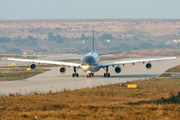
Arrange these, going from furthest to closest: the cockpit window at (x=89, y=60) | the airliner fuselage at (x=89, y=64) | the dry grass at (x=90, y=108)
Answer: the cockpit window at (x=89, y=60) → the airliner fuselage at (x=89, y=64) → the dry grass at (x=90, y=108)

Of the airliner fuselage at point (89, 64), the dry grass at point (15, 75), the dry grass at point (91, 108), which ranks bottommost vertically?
the dry grass at point (91, 108)

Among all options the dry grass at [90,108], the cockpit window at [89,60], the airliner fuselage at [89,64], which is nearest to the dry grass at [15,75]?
the airliner fuselage at [89,64]

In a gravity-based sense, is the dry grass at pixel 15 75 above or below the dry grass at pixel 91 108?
above

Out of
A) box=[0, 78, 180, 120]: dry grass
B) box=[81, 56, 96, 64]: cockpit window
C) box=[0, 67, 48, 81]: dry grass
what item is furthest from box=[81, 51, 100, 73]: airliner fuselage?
box=[0, 78, 180, 120]: dry grass

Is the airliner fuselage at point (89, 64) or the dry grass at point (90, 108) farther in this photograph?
the airliner fuselage at point (89, 64)

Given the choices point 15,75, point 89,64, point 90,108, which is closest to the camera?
point 90,108

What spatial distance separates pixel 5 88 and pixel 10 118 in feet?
91.2

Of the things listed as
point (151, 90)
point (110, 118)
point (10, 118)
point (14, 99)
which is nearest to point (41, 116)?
point (10, 118)

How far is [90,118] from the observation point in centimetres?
2811

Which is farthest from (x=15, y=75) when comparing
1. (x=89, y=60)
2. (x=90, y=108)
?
(x=90, y=108)

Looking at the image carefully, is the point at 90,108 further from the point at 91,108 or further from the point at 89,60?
the point at 89,60

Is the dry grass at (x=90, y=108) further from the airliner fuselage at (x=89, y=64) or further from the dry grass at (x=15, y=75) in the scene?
the dry grass at (x=15, y=75)

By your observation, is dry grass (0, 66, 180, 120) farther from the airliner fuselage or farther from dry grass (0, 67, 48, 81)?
dry grass (0, 67, 48, 81)

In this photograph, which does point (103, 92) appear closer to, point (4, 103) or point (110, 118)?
point (4, 103)
